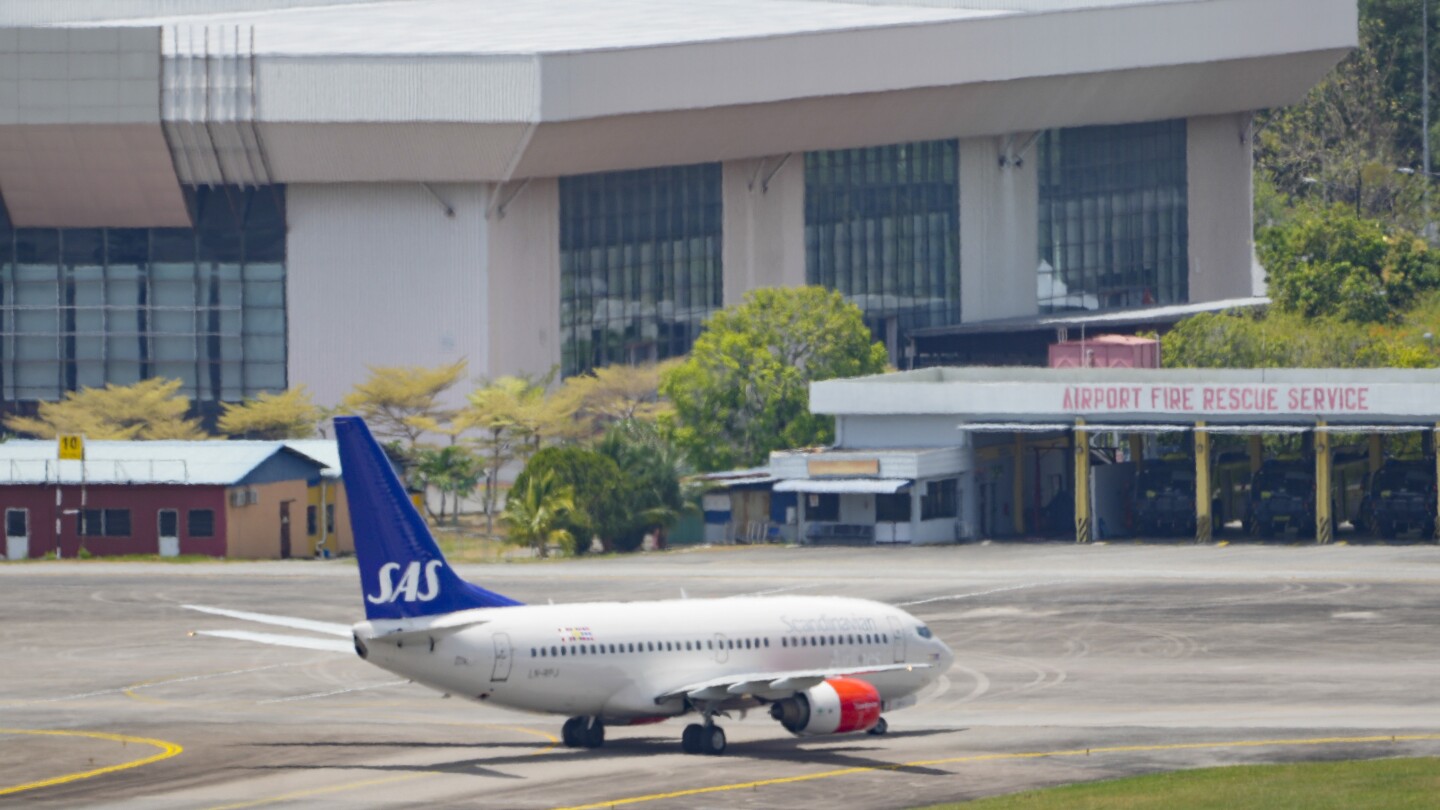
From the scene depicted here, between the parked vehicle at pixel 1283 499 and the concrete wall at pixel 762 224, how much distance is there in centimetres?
4539

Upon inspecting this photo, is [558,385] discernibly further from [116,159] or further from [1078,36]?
[1078,36]

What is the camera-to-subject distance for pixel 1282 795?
1729 inches

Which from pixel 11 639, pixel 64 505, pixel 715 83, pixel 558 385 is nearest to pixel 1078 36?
pixel 715 83

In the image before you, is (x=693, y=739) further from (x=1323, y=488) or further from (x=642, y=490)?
(x=1323, y=488)

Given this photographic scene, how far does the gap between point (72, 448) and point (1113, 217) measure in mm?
81632

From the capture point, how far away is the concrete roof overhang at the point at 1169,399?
319 feet

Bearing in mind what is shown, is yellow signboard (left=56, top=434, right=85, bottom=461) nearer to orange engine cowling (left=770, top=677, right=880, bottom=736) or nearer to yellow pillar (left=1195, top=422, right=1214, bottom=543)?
yellow pillar (left=1195, top=422, right=1214, bottom=543)

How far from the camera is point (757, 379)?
4717 inches

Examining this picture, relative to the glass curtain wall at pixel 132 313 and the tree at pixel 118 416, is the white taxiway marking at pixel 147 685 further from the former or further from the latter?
the glass curtain wall at pixel 132 313

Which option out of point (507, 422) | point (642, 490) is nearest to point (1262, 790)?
point (642, 490)

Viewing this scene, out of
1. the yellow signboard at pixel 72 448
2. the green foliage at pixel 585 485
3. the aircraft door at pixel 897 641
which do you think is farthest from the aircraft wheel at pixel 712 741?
the yellow signboard at pixel 72 448

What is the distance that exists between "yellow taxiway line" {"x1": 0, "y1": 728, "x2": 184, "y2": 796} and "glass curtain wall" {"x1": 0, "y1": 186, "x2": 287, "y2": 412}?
7784cm

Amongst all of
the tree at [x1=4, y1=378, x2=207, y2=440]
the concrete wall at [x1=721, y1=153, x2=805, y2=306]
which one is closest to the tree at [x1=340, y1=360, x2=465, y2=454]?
the tree at [x1=4, y1=378, x2=207, y2=440]

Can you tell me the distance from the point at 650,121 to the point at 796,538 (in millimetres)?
31451
